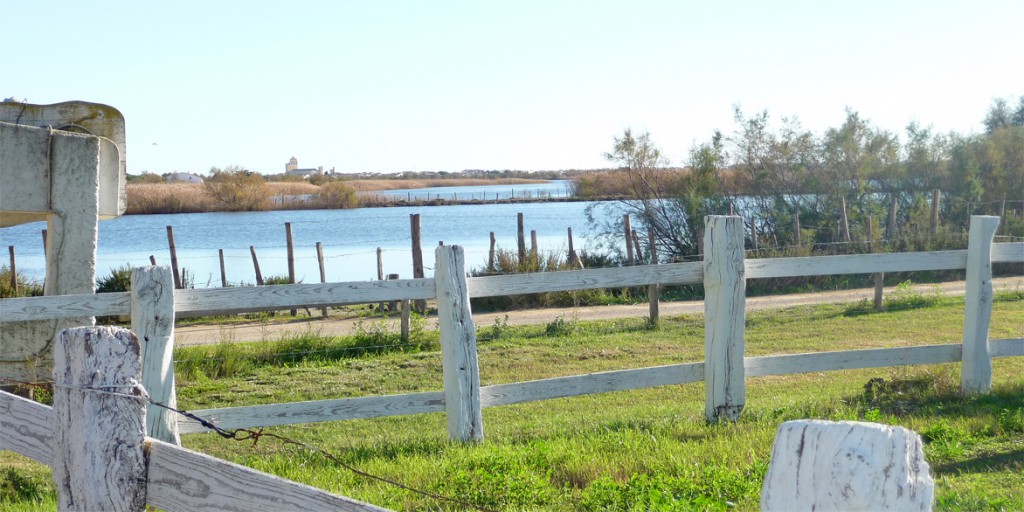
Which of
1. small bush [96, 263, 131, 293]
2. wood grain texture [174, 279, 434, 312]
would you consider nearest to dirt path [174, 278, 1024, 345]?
small bush [96, 263, 131, 293]

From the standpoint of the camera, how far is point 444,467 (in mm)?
5320

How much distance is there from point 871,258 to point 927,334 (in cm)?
688

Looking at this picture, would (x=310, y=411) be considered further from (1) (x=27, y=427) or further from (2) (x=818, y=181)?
(2) (x=818, y=181)

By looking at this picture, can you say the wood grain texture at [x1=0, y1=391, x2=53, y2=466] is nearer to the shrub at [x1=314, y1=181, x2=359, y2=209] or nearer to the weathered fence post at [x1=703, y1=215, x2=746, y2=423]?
the weathered fence post at [x1=703, y1=215, x2=746, y2=423]

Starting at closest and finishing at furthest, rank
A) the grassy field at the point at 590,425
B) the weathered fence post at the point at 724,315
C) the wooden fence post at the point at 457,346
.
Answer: the grassy field at the point at 590,425, the wooden fence post at the point at 457,346, the weathered fence post at the point at 724,315

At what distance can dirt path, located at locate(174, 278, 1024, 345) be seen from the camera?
53.1 ft

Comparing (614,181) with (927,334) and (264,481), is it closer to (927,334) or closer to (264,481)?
(927,334)

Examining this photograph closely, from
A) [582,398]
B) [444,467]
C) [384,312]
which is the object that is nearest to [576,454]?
[444,467]

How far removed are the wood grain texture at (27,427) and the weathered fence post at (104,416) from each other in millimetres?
307

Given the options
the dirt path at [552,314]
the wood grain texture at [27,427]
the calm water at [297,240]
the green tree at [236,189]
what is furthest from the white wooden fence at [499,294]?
the green tree at [236,189]

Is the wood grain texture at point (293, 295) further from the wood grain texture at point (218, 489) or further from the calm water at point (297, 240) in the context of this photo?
the calm water at point (297, 240)

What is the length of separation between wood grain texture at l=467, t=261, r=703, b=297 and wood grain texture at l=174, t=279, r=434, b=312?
43 centimetres

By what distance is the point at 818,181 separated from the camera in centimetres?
2594

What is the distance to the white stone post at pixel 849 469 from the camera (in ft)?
5.08
